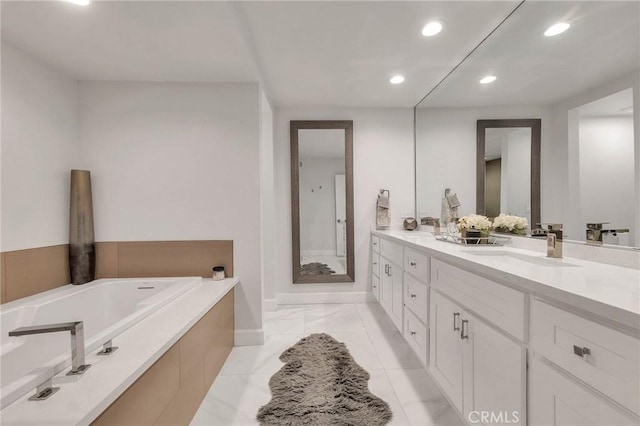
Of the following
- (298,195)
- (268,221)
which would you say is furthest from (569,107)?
(268,221)

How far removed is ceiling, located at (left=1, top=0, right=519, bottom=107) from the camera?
1.55 meters

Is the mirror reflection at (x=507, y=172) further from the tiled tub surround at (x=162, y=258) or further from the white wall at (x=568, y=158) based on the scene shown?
the tiled tub surround at (x=162, y=258)

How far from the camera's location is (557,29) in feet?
4.76

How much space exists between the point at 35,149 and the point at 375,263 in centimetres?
306

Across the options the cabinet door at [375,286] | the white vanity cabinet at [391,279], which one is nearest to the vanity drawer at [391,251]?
the white vanity cabinet at [391,279]

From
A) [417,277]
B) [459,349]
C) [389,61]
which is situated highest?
[389,61]

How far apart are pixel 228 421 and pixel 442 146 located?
282 cm

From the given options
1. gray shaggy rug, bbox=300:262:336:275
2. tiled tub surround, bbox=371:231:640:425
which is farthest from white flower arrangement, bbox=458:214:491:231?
gray shaggy rug, bbox=300:262:336:275

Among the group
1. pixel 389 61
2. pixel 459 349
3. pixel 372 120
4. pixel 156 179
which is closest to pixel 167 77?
pixel 156 179

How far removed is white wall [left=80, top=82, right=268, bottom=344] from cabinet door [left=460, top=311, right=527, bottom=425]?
1.64 meters

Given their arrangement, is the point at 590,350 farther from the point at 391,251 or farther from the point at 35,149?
the point at 35,149

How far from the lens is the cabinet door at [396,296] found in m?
2.20

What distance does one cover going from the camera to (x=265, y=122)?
9.65ft

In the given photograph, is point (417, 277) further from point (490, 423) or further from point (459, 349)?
point (490, 423)
